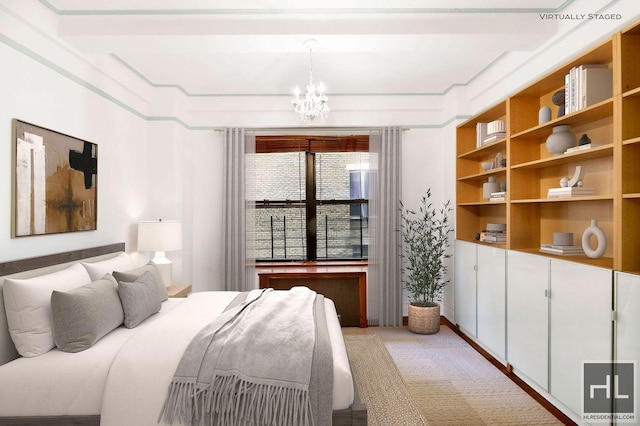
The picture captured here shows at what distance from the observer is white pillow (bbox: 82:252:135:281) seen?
2.81 metres

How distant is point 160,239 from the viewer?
12.2 ft

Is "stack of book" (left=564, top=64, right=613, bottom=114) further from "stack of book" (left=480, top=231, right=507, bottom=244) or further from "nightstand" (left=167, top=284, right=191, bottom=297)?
"nightstand" (left=167, top=284, right=191, bottom=297)

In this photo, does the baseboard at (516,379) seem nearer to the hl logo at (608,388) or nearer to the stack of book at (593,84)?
the hl logo at (608,388)

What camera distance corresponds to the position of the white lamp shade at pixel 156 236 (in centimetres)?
368

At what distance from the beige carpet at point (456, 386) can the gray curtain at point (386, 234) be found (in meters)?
Result: 0.48

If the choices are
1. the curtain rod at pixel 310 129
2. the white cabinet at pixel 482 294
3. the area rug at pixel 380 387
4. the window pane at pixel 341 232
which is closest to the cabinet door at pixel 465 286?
the white cabinet at pixel 482 294

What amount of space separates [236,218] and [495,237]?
9.67ft

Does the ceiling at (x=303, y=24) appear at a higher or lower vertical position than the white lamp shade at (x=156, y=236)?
higher

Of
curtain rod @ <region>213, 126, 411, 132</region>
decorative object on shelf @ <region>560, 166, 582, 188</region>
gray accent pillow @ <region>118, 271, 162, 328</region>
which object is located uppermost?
curtain rod @ <region>213, 126, 411, 132</region>

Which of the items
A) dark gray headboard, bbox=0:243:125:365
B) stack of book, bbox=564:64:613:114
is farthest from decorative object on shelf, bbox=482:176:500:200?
dark gray headboard, bbox=0:243:125:365

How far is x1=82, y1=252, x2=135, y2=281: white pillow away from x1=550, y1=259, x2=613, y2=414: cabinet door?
10.9 ft

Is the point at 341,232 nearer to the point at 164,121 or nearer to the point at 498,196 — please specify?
the point at 498,196

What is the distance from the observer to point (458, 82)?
13.9 feet

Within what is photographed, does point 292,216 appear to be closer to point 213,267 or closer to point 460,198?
point 213,267
